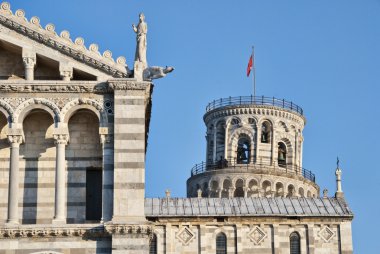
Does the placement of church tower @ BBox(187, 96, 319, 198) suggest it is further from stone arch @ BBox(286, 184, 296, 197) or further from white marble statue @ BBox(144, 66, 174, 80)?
white marble statue @ BBox(144, 66, 174, 80)

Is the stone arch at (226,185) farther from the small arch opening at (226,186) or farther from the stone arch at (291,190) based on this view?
the stone arch at (291,190)

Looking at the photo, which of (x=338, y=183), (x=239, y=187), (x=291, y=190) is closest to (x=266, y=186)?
(x=291, y=190)

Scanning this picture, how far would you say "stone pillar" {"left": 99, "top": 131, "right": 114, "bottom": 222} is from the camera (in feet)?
137

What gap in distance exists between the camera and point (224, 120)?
108 meters

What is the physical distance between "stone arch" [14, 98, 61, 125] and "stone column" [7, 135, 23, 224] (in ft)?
2.46

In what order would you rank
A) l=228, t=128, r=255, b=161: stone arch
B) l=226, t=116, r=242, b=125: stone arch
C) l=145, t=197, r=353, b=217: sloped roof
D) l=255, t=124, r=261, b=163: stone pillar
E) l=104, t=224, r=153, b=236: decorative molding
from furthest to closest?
1. l=226, t=116, r=242, b=125: stone arch
2. l=228, t=128, r=255, b=161: stone arch
3. l=255, t=124, r=261, b=163: stone pillar
4. l=145, t=197, r=353, b=217: sloped roof
5. l=104, t=224, r=153, b=236: decorative molding

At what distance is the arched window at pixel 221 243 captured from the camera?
2874 inches

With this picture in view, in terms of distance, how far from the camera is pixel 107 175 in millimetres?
42281

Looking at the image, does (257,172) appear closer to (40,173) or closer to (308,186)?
(308,186)

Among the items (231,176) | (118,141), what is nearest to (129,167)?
(118,141)

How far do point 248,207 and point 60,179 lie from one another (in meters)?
33.1

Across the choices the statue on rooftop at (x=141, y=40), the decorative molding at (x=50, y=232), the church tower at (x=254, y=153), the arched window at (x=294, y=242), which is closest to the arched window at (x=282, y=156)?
the church tower at (x=254, y=153)

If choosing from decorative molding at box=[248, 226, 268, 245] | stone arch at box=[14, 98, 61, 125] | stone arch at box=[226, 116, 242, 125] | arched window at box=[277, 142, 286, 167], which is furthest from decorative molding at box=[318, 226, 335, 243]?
stone arch at box=[226, 116, 242, 125]

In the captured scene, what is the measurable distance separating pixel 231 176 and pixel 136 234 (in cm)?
6388
